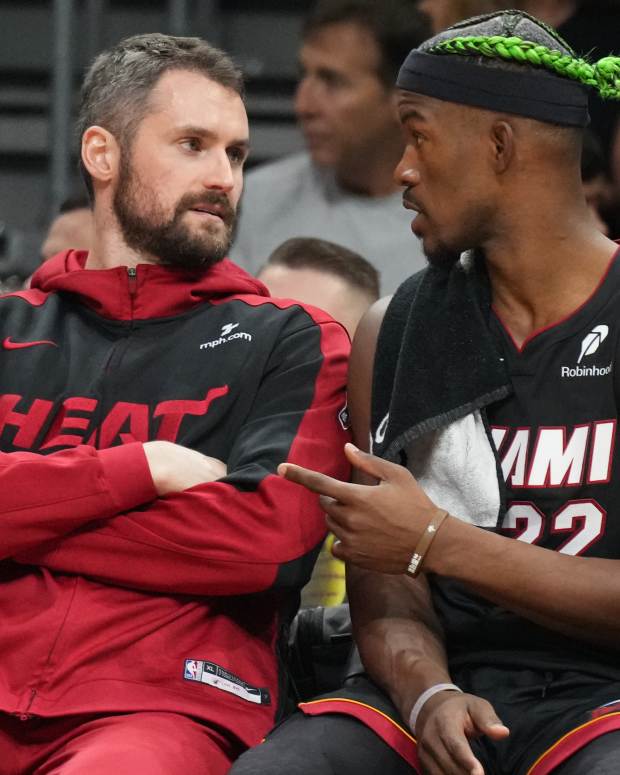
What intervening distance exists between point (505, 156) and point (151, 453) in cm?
79

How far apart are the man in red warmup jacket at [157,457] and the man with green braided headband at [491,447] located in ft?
0.58

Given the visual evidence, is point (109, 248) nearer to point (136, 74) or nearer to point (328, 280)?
point (136, 74)

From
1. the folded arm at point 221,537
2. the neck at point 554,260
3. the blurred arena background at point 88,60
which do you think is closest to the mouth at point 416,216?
the neck at point 554,260

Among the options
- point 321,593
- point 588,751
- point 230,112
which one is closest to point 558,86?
point 230,112

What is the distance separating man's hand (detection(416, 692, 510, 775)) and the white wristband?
0.01 metres

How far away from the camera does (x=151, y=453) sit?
2.46 m

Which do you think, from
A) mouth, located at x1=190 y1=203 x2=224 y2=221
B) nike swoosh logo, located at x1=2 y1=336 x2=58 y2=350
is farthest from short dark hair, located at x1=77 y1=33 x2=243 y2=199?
nike swoosh logo, located at x1=2 y1=336 x2=58 y2=350

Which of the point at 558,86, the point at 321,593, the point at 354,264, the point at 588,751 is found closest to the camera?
the point at 588,751

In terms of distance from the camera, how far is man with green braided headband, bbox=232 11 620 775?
2.23 m

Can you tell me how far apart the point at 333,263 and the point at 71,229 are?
135cm

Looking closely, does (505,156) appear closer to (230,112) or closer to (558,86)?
(558,86)

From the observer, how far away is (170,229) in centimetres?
284

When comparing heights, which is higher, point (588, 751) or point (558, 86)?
point (558, 86)

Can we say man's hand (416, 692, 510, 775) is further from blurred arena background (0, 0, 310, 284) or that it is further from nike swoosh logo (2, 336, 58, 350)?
blurred arena background (0, 0, 310, 284)
